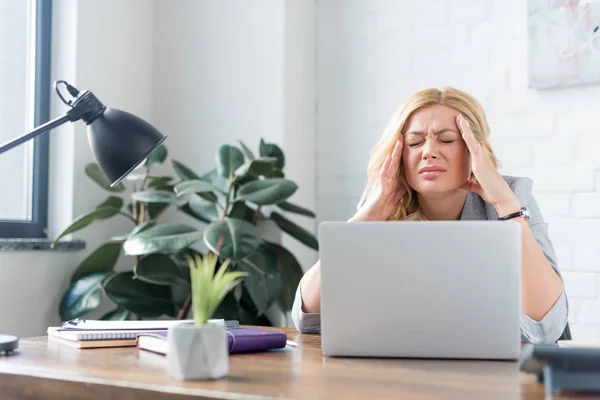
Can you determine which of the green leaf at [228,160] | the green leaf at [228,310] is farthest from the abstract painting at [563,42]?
the green leaf at [228,310]

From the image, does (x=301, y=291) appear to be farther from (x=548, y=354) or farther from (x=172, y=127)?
(x=172, y=127)

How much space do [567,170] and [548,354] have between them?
1854mm

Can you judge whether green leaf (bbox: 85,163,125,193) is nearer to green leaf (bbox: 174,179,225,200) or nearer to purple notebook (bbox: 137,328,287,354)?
green leaf (bbox: 174,179,225,200)

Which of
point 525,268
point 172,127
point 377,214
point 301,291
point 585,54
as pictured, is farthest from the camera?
point 172,127

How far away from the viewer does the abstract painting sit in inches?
101

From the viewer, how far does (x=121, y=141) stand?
1.41 meters

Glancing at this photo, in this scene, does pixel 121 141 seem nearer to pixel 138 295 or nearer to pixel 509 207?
pixel 509 207

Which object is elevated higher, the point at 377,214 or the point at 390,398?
the point at 377,214

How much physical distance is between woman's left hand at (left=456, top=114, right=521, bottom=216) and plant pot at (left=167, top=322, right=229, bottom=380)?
0.97 metres

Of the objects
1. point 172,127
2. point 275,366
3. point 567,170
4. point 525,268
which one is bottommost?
point 275,366

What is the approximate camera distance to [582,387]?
0.87m

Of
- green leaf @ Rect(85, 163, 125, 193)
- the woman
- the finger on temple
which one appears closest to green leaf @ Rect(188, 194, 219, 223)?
green leaf @ Rect(85, 163, 125, 193)

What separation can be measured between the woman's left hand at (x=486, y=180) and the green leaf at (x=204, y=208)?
1.11 meters

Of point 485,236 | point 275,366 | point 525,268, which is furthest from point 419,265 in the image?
point 525,268
